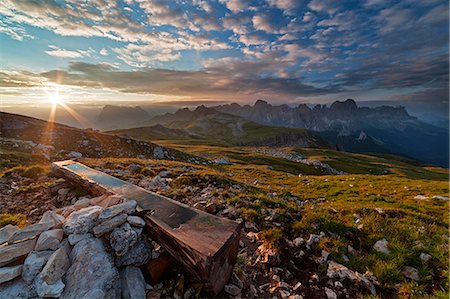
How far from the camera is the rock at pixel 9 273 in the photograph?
441cm

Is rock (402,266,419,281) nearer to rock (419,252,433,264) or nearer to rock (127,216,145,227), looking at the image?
rock (419,252,433,264)

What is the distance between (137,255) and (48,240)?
2.20 m

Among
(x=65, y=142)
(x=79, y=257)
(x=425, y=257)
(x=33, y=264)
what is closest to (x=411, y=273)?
(x=425, y=257)

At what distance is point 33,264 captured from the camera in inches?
182

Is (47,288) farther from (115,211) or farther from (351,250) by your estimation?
(351,250)

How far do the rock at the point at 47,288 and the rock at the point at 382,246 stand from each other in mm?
8798

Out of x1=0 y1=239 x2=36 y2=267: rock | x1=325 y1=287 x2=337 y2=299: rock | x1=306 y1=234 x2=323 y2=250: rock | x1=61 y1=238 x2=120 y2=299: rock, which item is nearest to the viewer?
x1=61 y1=238 x2=120 y2=299: rock

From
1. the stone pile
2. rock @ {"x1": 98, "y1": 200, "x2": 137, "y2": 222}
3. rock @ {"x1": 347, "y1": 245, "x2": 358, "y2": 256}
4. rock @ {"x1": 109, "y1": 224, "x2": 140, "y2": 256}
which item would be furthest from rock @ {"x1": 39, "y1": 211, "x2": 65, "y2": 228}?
rock @ {"x1": 347, "y1": 245, "x2": 358, "y2": 256}

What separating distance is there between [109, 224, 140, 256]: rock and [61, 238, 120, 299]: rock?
0.26m

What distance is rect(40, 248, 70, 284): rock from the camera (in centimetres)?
438

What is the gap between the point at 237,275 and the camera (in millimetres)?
5750

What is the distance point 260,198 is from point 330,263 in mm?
4722

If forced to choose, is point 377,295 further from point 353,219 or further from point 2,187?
point 2,187

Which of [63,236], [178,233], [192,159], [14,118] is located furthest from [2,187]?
[14,118]
